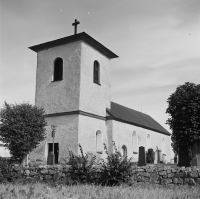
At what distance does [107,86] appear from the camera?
26688mm

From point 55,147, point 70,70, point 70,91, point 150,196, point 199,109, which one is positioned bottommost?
point 150,196

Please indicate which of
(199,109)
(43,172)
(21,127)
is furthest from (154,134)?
(43,172)

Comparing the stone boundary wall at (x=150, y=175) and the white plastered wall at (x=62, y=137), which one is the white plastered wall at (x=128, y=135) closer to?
the white plastered wall at (x=62, y=137)

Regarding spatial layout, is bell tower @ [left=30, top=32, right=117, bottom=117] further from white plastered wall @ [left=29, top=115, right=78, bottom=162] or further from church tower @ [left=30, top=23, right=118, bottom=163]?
white plastered wall @ [left=29, top=115, right=78, bottom=162]

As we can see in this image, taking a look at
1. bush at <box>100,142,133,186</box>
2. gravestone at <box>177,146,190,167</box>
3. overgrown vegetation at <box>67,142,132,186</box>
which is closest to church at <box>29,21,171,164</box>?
gravestone at <box>177,146,190,167</box>

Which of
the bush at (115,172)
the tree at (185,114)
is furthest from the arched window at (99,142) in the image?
the bush at (115,172)

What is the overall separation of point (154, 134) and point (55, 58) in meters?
17.9

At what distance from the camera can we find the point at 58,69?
24734 mm

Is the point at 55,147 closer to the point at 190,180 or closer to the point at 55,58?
the point at 55,58

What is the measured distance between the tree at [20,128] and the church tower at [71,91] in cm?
228

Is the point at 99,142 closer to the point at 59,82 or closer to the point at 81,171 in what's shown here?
the point at 59,82

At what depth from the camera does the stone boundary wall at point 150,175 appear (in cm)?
1136

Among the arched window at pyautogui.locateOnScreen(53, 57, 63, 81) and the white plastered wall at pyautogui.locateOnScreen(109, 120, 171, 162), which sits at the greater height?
the arched window at pyautogui.locateOnScreen(53, 57, 63, 81)

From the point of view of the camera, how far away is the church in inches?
894
